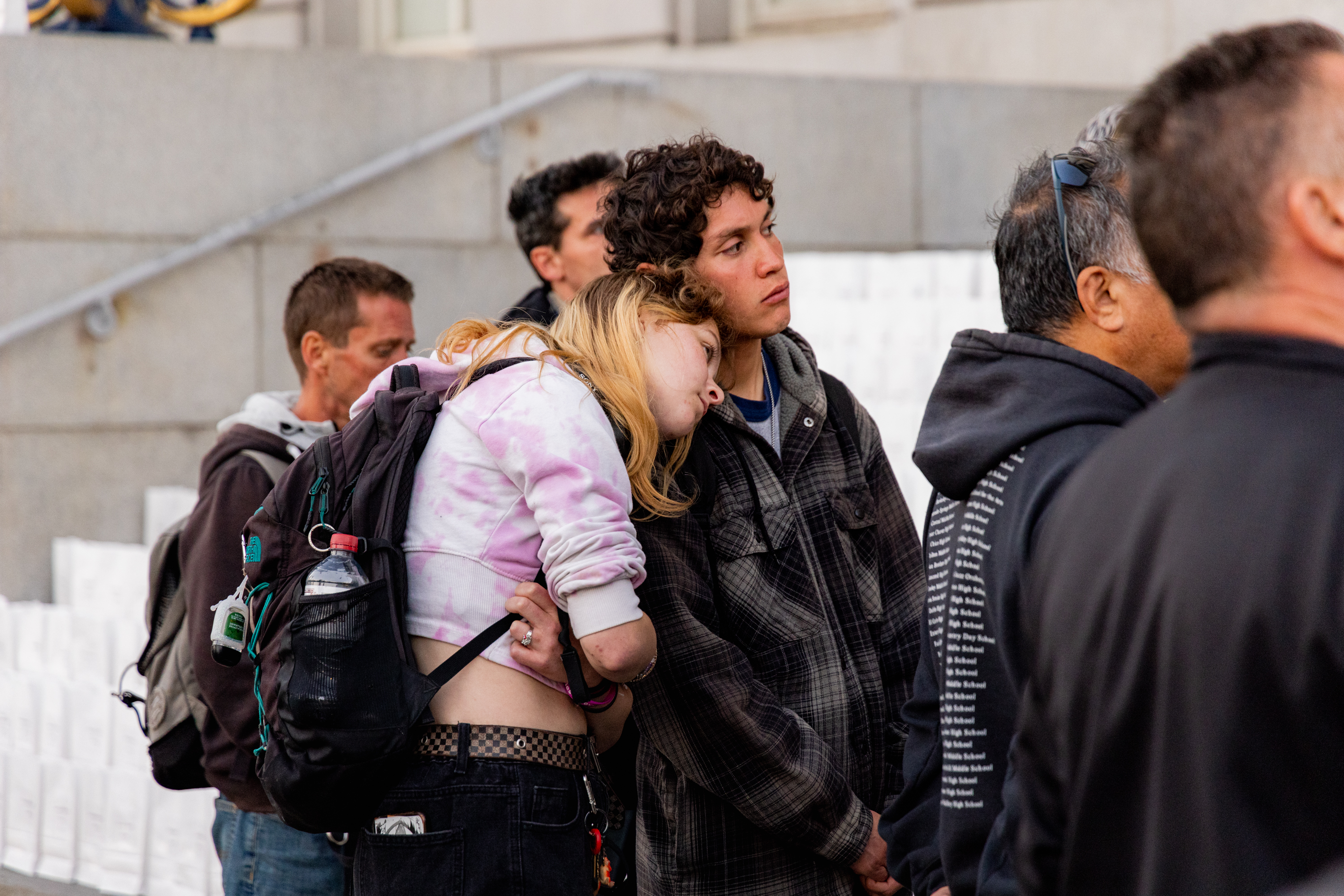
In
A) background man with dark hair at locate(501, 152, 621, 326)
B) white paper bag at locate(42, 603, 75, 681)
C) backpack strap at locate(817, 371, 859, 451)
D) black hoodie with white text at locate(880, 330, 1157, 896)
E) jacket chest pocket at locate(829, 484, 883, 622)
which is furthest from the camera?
white paper bag at locate(42, 603, 75, 681)

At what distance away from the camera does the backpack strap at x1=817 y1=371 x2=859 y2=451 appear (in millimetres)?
2896

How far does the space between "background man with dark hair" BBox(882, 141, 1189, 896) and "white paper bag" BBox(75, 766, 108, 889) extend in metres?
3.46

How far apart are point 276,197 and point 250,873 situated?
4.38 meters

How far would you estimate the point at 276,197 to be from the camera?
6.93 metres

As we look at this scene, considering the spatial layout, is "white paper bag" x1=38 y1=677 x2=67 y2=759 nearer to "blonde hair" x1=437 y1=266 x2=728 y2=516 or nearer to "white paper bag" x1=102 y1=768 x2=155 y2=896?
"white paper bag" x1=102 y1=768 x2=155 y2=896

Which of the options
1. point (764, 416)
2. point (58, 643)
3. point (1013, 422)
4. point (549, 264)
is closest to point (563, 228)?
point (549, 264)

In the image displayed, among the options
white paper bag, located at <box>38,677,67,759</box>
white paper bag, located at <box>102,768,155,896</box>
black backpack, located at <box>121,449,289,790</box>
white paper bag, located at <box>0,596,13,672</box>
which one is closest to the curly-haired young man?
black backpack, located at <box>121,449,289,790</box>

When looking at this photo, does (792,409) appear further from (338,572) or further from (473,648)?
(338,572)

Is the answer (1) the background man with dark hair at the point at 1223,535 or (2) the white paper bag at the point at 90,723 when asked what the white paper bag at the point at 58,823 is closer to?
(2) the white paper bag at the point at 90,723

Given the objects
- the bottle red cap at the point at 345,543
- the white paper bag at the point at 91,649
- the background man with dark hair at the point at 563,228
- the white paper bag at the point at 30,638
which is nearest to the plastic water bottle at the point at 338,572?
the bottle red cap at the point at 345,543

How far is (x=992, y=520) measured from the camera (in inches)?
72.3

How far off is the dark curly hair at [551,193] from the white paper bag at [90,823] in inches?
85.9

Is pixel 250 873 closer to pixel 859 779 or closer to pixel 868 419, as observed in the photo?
pixel 859 779

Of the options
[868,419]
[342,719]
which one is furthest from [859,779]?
[342,719]
